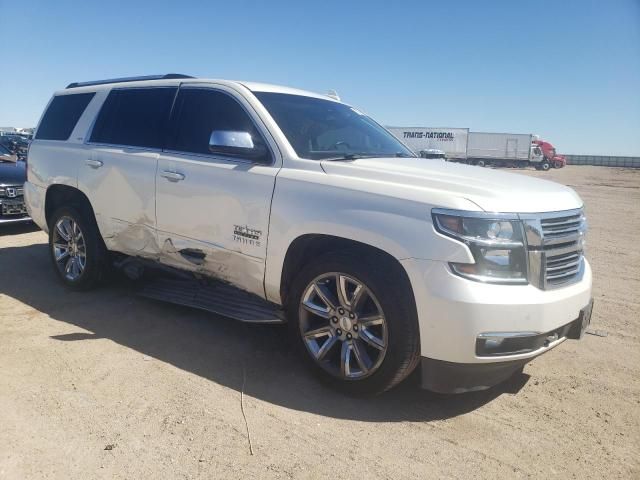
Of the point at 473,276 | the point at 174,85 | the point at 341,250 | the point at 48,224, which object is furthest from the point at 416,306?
the point at 48,224

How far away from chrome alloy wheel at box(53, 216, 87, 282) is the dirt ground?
27.3 inches

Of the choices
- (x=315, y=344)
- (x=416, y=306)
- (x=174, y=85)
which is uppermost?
(x=174, y=85)

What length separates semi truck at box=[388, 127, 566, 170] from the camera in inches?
2020

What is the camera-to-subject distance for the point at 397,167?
354 cm

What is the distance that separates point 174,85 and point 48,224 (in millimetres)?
2290

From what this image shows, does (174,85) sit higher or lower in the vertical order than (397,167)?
higher

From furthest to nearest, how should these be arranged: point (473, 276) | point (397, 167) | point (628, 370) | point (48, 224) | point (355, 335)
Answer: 1. point (48, 224)
2. point (628, 370)
3. point (397, 167)
4. point (355, 335)
5. point (473, 276)

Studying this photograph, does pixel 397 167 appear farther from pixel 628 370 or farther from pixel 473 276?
pixel 628 370

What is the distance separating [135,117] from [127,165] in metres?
0.53

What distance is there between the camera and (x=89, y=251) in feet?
16.5

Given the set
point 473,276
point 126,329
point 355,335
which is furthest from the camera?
point 126,329

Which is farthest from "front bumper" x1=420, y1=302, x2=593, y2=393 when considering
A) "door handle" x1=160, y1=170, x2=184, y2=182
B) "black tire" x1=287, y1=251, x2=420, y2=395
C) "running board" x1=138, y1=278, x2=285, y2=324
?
"door handle" x1=160, y1=170, x2=184, y2=182

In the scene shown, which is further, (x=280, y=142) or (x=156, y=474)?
(x=280, y=142)

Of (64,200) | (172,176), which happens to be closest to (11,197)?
(64,200)
